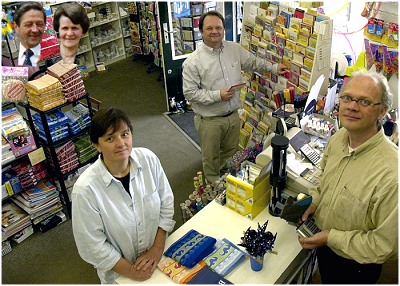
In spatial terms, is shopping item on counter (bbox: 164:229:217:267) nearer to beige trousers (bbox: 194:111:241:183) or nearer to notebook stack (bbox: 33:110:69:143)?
beige trousers (bbox: 194:111:241:183)

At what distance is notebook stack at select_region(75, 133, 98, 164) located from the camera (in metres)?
3.89

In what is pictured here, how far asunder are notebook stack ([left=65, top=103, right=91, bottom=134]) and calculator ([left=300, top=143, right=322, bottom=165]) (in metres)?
2.10

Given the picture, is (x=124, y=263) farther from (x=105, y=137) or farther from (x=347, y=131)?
(x=347, y=131)

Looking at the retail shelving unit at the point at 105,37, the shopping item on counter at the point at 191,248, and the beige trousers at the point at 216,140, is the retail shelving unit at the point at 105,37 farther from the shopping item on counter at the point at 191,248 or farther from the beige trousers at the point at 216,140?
the shopping item on counter at the point at 191,248

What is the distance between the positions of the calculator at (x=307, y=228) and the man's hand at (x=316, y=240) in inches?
1.2

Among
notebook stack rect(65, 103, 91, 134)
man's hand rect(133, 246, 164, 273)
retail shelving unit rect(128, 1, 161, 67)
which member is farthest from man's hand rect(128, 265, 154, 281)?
retail shelving unit rect(128, 1, 161, 67)

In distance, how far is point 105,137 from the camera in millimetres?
2131

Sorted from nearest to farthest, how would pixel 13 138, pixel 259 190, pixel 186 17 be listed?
pixel 259 190 < pixel 13 138 < pixel 186 17

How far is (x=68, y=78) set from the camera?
3.52 metres

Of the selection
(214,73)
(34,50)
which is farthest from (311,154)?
(34,50)

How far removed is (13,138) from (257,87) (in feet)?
8.03

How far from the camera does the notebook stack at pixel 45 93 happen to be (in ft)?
11.0

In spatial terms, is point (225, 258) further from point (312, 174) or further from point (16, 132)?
point (16, 132)

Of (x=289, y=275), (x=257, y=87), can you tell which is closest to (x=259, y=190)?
(x=289, y=275)
